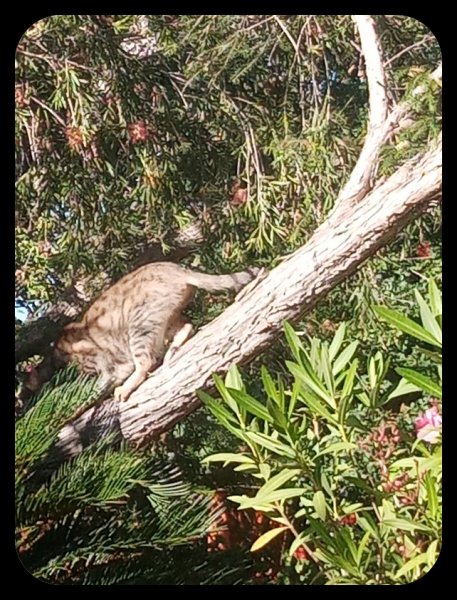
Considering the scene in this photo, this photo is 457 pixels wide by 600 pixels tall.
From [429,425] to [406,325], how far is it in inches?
7.0

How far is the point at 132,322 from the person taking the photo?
210 cm

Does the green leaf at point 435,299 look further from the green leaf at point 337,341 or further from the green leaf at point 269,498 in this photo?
the green leaf at point 269,498

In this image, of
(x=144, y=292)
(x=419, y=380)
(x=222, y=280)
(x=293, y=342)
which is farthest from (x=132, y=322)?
(x=419, y=380)

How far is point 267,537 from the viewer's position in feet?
6.84

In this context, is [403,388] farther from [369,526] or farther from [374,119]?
[374,119]

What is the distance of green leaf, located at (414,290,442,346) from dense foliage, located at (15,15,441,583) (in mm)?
11

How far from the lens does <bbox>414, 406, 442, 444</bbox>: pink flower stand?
210 centimetres

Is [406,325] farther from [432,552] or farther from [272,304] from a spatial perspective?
[432,552]

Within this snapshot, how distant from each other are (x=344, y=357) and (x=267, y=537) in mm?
331

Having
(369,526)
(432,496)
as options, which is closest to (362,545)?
(369,526)

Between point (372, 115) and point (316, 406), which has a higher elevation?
point (372, 115)

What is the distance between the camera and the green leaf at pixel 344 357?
209cm

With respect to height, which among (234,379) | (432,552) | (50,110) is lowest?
(432,552)

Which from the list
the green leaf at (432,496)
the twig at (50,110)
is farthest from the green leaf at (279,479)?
the twig at (50,110)
